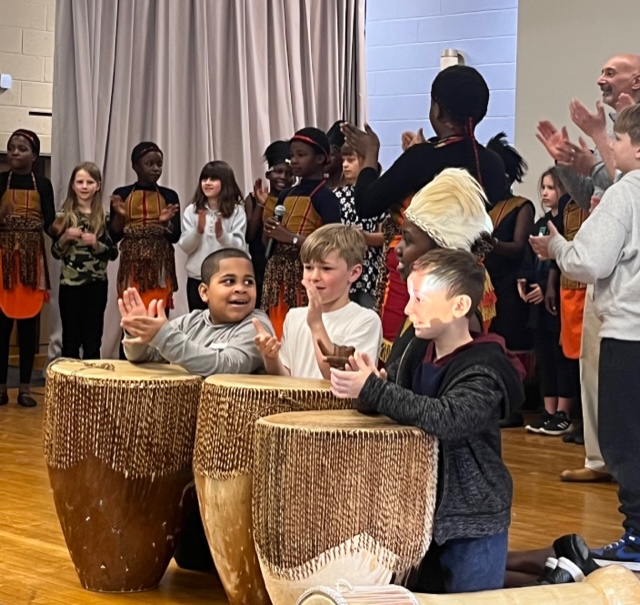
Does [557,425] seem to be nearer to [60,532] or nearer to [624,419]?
[624,419]

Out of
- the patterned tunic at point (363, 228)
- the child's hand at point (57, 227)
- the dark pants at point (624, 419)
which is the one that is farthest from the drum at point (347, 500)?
the child's hand at point (57, 227)

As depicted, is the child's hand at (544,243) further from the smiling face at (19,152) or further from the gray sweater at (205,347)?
the smiling face at (19,152)

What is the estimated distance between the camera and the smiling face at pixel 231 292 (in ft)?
9.61

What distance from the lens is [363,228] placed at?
16.4 ft

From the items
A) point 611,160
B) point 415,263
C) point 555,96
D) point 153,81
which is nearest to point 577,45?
point 555,96

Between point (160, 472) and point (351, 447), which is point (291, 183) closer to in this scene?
point (160, 472)

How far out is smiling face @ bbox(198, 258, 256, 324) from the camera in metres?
2.93

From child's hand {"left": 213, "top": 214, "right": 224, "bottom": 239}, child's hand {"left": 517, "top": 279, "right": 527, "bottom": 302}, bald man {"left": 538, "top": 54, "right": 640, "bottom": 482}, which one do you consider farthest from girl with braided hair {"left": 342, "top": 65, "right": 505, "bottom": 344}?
child's hand {"left": 517, "top": 279, "right": 527, "bottom": 302}

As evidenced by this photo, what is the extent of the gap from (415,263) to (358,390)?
1.15ft

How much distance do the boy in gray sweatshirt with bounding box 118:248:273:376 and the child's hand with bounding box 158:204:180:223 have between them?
8.97 feet

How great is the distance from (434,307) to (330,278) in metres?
0.63

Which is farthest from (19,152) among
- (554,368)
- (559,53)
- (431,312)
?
(431,312)

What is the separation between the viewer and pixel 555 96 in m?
6.54

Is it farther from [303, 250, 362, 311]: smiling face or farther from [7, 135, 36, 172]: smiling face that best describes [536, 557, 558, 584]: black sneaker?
[7, 135, 36, 172]: smiling face
